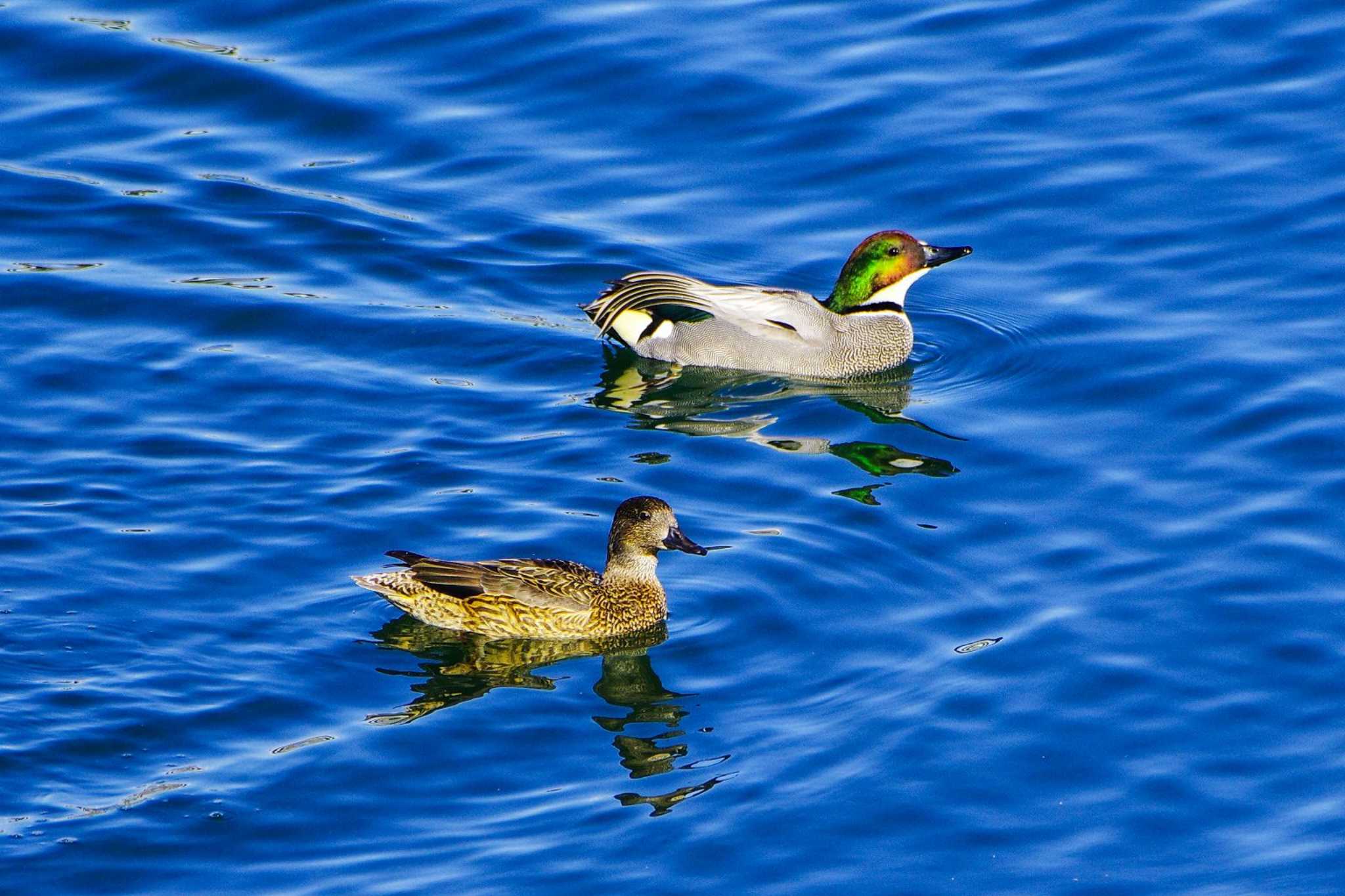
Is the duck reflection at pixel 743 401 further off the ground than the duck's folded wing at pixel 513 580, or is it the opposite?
the duck reflection at pixel 743 401

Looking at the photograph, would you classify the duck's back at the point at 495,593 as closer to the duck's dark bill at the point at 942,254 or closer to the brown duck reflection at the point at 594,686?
the brown duck reflection at the point at 594,686

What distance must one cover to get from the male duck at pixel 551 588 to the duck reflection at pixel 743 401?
8.15 ft

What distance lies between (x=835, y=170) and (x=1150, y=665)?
292 inches

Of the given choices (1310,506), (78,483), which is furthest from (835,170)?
(78,483)

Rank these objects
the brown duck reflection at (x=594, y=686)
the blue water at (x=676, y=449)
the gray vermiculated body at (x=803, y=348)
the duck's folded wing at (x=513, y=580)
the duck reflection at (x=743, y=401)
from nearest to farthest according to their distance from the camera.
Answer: the blue water at (x=676, y=449), the brown duck reflection at (x=594, y=686), the duck's folded wing at (x=513, y=580), the duck reflection at (x=743, y=401), the gray vermiculated body at (x=803, y=348)

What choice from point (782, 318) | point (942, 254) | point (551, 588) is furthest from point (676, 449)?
point (942, 254)

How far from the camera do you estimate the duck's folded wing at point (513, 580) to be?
11898 mm

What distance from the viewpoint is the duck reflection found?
14648 millimetres

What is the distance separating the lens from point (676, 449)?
1448 cm

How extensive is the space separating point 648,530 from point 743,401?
3.65m

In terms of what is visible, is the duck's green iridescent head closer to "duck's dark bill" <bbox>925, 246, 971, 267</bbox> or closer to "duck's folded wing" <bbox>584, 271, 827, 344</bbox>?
"duck's dark bill" <bbox>925, 246, 971, 267</bbox>

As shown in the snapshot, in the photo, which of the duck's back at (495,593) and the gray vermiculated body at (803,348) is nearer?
the duck's back at (495,593)

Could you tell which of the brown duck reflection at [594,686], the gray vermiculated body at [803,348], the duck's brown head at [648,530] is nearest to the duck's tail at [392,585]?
the brown duck reflection at [594,686]

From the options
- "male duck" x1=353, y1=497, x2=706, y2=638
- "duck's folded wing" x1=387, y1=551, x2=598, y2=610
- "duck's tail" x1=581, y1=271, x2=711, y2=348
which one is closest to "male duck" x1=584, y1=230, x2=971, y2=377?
"duck's tail" x1=581, y1=271, x2=711, y2=348
